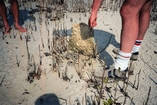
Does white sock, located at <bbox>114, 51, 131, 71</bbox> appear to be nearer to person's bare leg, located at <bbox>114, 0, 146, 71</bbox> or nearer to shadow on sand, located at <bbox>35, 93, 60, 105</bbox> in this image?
person's bare leg, located at <bbox>114, 0, 146, 71</bbox>

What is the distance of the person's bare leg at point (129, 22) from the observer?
172cm

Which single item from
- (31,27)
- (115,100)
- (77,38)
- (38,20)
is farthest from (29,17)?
(115,100)

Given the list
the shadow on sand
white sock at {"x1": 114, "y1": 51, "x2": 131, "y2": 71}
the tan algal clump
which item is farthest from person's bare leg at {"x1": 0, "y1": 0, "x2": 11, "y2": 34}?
white sock at {"x1": 114, "y1": 51, "x2": 131, "y2": 71}

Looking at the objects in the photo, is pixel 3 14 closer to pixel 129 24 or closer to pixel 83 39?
pixel 83 39

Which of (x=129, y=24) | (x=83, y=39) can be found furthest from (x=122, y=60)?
(x=83, y=39)

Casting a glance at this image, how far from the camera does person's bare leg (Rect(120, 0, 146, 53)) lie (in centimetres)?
172

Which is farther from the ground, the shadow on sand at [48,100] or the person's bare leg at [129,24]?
the person's bare leg at [129,24]

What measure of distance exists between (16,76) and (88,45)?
1078 millimetres

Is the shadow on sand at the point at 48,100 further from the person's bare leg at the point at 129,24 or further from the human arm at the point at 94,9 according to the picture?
the human arm at the point at 94,9

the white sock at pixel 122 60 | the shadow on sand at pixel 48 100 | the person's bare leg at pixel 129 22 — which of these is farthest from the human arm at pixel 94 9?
the shadow on sand at pixel 48 100

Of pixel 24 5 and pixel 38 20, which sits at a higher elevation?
pixel 24 5

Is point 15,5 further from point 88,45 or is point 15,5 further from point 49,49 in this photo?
point 88,45

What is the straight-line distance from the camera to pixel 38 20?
3.79 metres

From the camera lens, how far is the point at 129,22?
179cm
